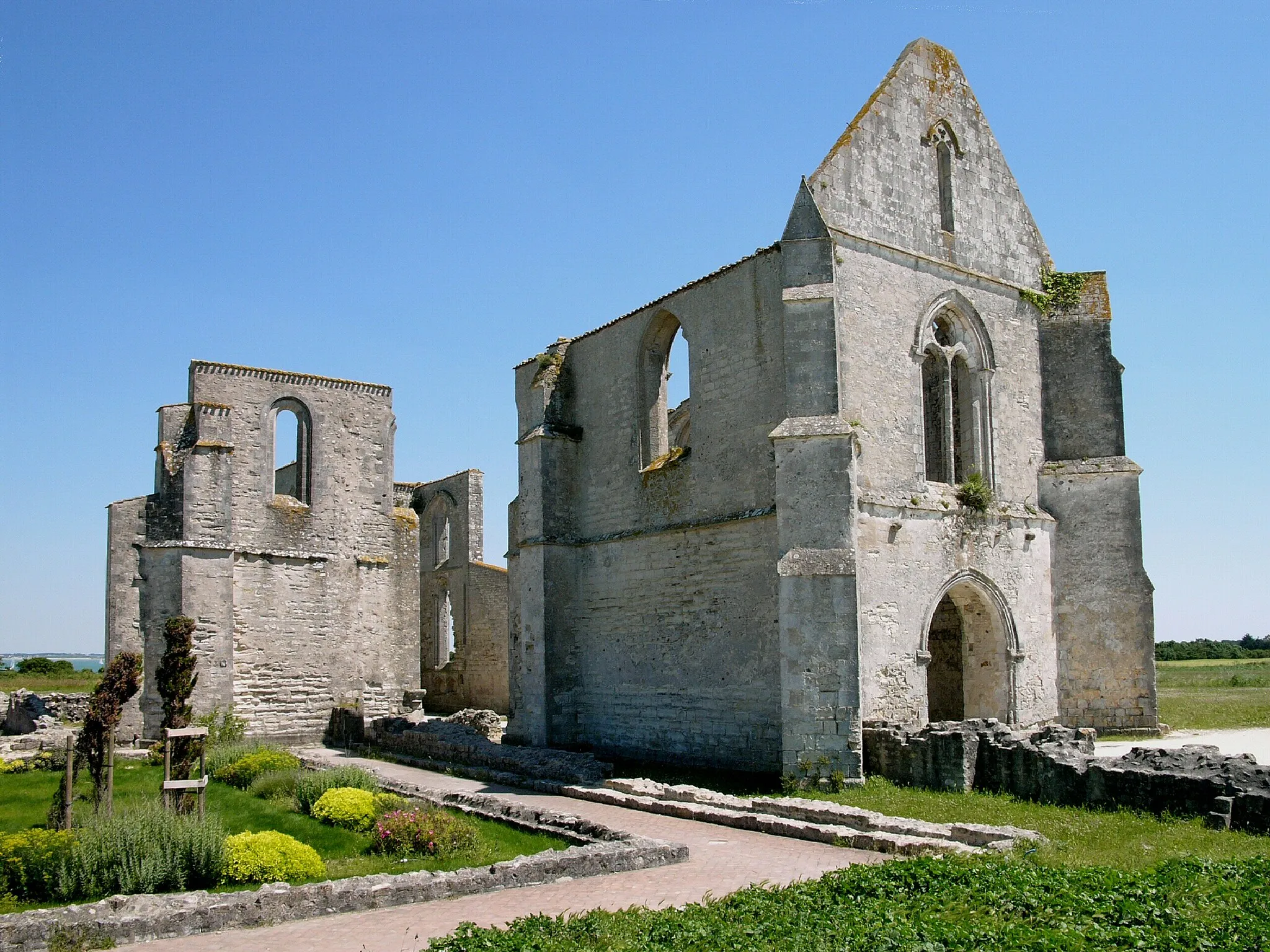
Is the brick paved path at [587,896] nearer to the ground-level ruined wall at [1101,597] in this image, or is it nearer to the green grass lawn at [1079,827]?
the green grass lawn at [1079,827]

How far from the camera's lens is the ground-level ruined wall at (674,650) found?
1634 centimetres

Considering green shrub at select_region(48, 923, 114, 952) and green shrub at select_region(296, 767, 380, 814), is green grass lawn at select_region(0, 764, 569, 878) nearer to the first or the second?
green shrub at select_region(296, 767, 380, 814)

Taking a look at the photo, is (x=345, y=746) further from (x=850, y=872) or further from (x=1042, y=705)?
(x=850, y=872)

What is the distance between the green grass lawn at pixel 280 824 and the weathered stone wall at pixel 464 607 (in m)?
12.4

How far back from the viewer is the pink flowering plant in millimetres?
10836

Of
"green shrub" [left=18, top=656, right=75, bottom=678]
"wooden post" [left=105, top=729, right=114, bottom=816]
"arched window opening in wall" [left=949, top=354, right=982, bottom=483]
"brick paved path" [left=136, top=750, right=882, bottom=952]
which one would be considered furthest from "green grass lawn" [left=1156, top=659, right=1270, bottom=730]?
"green shrub" [left=18, top=656, right=75, bottom=678]

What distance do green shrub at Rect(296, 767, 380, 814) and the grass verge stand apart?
750 cm

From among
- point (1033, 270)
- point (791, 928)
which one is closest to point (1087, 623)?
point (1033, 270)

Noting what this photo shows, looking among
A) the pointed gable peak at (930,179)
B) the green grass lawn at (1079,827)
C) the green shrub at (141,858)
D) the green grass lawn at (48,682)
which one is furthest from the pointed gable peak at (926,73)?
the green grass lawn at (48,682)

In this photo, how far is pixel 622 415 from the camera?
1964 cm

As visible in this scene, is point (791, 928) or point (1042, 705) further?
point (1042, 705)

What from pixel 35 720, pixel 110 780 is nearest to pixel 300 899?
pixel 110 780

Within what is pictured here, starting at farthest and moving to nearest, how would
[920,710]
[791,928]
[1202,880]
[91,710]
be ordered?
[920,710] → [91,710] → [1202,880] → [791,928]

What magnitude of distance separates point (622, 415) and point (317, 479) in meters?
8.25
